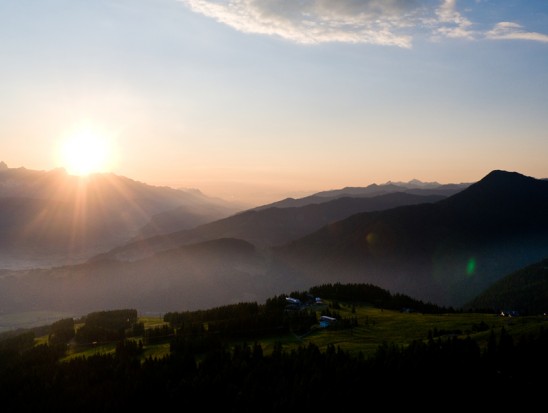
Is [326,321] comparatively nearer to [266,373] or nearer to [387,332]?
[387,332]

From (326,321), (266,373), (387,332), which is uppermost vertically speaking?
(326,321)

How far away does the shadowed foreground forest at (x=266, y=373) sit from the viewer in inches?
2906

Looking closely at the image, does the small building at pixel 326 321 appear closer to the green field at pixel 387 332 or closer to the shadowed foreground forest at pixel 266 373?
the green field at pixel 387 332

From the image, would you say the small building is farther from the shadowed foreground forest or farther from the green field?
the shadowed foreground forest

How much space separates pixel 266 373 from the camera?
91.7m

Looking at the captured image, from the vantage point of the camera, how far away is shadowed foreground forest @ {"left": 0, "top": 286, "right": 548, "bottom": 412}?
242ft

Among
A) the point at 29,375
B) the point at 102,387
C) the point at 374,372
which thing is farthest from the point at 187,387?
the point at 29,375

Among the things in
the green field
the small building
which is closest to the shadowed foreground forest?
the small building

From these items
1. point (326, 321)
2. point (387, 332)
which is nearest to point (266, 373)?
point (387, 332)

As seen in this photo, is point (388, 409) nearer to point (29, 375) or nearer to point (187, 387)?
point (187, 387)

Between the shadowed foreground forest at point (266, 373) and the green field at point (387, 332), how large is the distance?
4087mm

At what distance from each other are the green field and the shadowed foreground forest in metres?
4.09

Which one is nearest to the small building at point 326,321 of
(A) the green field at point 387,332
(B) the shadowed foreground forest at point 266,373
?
(A) the green field at point 387,332

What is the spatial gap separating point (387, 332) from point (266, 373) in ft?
138
